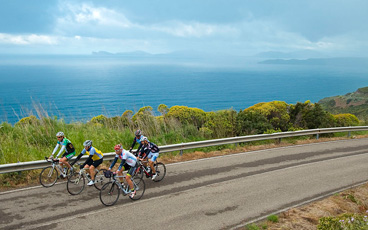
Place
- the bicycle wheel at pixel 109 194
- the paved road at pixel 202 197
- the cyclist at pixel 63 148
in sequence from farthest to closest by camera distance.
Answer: the cyclist at pixel 63 148
the bicycle wheel at pixel 109 194
the paved road at pixel 202 197

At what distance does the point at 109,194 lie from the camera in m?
8.68

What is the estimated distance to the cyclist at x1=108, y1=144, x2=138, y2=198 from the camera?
891cm

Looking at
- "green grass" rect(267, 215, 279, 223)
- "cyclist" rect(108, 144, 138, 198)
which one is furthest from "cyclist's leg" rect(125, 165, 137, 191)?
"green grass" rect(267, 215, 279, 223)

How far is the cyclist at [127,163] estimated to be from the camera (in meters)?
8.91

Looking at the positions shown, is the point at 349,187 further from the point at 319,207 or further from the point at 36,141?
the point at 36,141

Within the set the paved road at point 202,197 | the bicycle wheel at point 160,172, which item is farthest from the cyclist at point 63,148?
the bicycle wheel at point 160,172

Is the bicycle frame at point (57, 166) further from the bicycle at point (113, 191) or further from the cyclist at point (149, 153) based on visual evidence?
the cyclist at point (149, 153)

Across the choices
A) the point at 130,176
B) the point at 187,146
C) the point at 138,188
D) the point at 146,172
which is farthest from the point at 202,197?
the point at 187,146

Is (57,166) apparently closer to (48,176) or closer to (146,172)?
(48,176)

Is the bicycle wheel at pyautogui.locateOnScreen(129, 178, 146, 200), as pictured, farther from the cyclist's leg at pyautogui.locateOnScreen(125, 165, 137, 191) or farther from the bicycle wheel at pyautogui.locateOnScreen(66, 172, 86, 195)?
the bicycle wheel at pyautogui.locateOnScreen(66, 172, 86, 195)

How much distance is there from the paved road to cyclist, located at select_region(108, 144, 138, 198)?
640 mm

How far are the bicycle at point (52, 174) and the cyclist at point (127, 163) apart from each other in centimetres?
214

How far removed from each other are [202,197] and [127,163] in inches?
107

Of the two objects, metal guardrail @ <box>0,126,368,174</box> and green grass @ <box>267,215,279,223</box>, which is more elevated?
metal guardrail @ <box>0,126,368,174</box>
